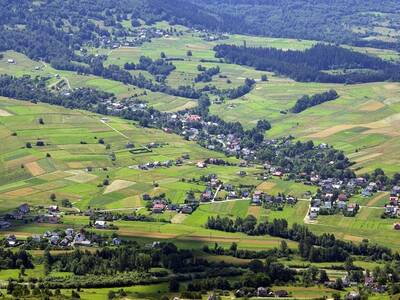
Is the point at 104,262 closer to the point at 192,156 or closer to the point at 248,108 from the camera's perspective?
the point at 192,156

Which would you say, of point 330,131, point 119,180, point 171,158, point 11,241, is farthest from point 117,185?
point 330,131

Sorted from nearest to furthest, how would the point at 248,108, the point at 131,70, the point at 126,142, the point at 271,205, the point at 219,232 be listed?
the point at 219,232 < the point at 271,205 < the point at 126,142 < the point at 248,108 < the point at 131,70

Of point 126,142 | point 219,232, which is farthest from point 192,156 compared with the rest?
point 219,232

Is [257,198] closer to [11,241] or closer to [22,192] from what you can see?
[22,192]

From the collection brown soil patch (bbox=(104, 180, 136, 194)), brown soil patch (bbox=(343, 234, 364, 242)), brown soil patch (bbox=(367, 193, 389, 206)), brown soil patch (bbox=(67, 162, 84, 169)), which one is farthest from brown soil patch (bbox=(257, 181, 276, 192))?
brown soil patch (bbox=(67, 162, 84, 169))

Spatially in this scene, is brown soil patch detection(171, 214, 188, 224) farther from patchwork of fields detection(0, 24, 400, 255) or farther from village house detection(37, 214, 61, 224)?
village house detection(37, 214, 61, 224)
